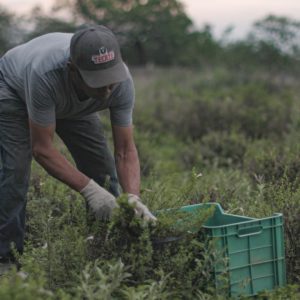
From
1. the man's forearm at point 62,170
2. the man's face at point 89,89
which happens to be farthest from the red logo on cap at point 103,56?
the man's forearm at point 62,170

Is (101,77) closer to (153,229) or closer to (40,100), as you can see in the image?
(40,100)

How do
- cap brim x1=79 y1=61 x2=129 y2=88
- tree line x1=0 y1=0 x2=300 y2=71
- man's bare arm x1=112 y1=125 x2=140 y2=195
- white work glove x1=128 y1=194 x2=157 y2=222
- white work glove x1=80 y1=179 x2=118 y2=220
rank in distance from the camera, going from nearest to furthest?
white work glove x1=128 y1=194 x2=157 y2=222 < cap brim x1=79 y1=61 x2=129 y2=88 < white work glove x1=80 y1=179 x2=118 y2=220 < man's bare arm x1=112 y1=125 x2=140 y2=195 < tree line x1=0 y1=0 x2=300 y2=71

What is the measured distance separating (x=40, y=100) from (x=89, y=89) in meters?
0.29

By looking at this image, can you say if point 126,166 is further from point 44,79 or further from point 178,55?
point 178,55

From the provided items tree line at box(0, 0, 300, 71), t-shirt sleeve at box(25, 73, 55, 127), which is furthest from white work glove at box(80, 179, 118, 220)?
tree line at box(0, 0, 300, 71)

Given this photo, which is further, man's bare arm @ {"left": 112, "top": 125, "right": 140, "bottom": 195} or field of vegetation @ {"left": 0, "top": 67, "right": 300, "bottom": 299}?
man's bare arm @ {"left": 112, "top": 125, "right": 140, "bottom": 195}

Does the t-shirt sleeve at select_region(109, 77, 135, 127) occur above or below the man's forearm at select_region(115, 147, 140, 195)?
above

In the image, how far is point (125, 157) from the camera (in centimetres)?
454

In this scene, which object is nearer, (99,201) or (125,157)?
(99,201)

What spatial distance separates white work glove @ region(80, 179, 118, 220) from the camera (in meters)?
4.08

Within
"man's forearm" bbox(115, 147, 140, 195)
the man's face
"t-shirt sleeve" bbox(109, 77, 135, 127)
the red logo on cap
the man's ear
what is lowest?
"man's forearm" bbox(115, 147, 140, 195)

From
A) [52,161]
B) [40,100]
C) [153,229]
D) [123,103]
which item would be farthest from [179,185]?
[153,229]

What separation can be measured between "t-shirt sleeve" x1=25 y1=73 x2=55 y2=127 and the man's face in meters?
0.16

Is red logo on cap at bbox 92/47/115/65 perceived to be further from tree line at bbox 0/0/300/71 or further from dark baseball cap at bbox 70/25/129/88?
tree line at bbox 0/0/300/71
